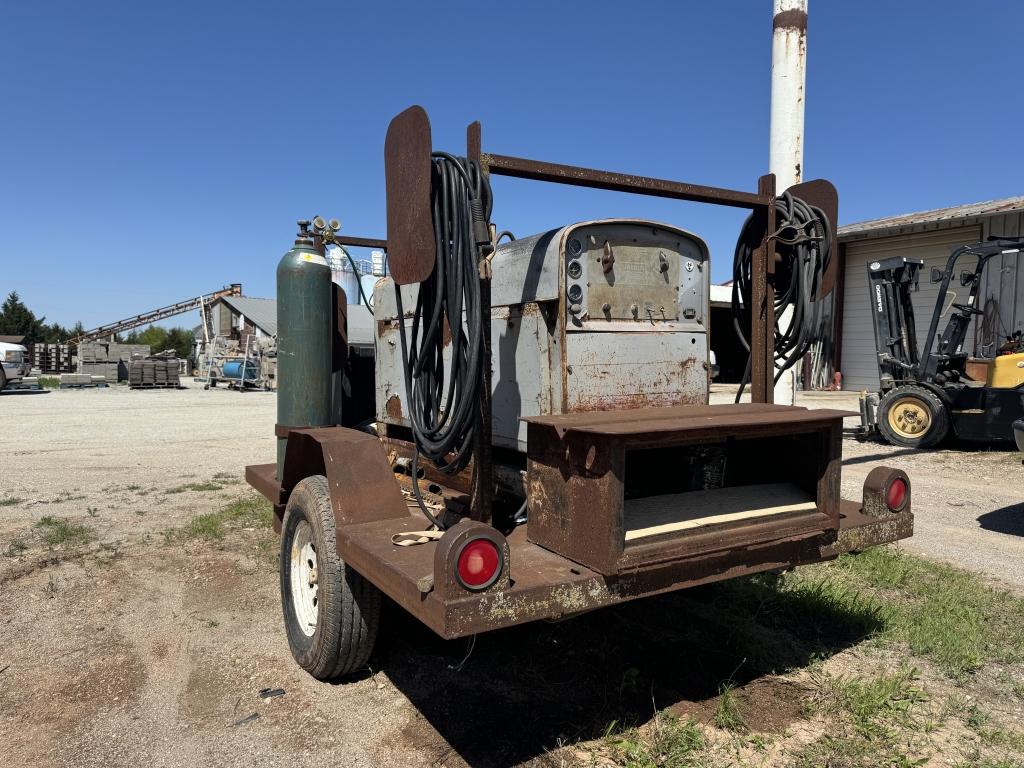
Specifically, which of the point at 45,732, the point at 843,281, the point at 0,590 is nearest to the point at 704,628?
the point at 45,732

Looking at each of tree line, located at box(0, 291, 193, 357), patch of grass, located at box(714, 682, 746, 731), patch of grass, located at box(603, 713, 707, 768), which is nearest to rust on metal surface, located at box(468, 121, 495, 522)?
patch of grass, located at box(603, 713, 707, 768)

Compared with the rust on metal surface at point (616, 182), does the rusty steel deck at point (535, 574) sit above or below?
below

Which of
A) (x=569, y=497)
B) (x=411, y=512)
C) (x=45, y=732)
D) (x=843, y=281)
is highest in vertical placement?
(x=843, y=281)

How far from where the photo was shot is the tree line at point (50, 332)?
4756 centimetres

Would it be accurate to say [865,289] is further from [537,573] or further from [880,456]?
[537,573]

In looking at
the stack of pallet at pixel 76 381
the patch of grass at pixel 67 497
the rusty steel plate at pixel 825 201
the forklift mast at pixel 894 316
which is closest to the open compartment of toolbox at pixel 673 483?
the rusty steel plate at pixel 825 201

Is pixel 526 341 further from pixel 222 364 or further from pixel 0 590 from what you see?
pixel 222 364

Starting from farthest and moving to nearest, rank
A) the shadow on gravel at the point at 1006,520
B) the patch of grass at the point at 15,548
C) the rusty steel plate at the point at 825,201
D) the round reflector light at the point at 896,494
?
the shadow on gravel at the point at 1006,520, the patch of grass at the point at 15,548, the rusty steel plate at the point at 825,201, the round reflector light at the point at 896,494

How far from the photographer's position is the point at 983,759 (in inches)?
105

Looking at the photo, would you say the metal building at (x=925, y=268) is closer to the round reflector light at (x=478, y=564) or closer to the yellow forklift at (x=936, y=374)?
the yellow forklift at (x=936, y=374)

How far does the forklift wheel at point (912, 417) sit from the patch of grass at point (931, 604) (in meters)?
5.76

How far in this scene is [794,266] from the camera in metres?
3.85

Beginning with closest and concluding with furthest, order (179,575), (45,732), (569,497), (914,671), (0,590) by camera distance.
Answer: (569,497) → (45,732) → (914,671) → (0,590) → (179,575)

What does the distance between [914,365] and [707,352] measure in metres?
8.62
